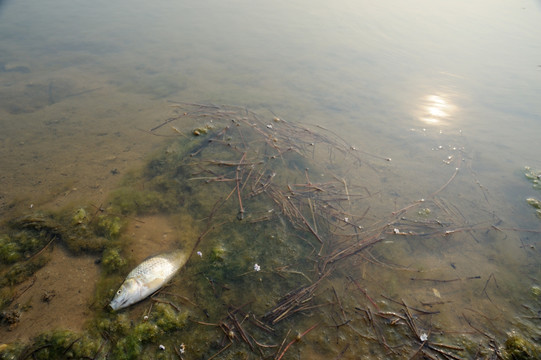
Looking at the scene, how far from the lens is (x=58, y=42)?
8094 mm

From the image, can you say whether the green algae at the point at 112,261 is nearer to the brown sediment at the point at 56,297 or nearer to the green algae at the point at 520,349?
the brown sediment at the point at 56,297

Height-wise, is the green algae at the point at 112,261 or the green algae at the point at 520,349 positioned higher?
the green algae at the point at 112,261

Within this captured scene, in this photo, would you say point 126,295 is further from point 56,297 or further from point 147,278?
point 56,297

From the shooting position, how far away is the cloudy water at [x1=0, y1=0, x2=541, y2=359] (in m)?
2.92

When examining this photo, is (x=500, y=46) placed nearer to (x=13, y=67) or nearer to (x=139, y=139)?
(x=139, y=139)

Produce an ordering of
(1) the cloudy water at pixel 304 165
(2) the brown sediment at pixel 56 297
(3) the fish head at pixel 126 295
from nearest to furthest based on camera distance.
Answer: (2) the brown sediment at pixel 56 297, (3) the fish head at pixel 126 295, (1) the cloudy water at pixel 304 165

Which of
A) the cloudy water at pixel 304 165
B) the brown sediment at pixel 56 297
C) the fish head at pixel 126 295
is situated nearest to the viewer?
the brown sediment at pixel 56 297

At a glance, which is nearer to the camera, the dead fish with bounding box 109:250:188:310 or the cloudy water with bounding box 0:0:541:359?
the dead fish with bounding box 109:250:188:310

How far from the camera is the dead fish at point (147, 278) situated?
275cm

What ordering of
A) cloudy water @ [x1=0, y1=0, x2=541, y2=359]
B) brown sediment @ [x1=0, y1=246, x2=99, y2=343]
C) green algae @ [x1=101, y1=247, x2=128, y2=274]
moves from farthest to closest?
green algae @ [x1=101, y1=247, x2=128, y2=274], cloudy water @ [x1=0, y1=0, x2=541, y2=359], brown sediment @ [x1=0, y1=246, x2=99, y2=343]

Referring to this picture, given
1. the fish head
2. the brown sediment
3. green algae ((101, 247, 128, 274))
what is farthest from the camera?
green algae ((101, 247, 128, 274))

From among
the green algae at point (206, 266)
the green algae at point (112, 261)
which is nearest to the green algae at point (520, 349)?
the green algae at point (206, 266)

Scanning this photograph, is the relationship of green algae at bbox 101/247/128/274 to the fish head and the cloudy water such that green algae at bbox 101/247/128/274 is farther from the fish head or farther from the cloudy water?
the fish head

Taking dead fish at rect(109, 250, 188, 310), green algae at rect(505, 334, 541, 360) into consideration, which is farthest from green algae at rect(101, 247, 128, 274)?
green algae at rect(505, 334, 541, 360)
